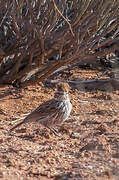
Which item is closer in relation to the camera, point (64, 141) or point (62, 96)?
point (64, 141)

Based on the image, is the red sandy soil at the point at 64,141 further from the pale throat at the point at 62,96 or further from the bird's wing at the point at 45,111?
the pale throat at the point at 62,96

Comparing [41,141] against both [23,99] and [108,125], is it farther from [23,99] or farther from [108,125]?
[23,99]

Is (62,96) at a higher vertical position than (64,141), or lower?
higher

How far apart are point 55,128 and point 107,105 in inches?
72.1

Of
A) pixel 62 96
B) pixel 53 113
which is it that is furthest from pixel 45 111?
pixel 62 96

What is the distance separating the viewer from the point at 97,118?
7.14 metres

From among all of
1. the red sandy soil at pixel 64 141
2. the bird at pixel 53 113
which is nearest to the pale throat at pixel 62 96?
the bird at pixel 53 113

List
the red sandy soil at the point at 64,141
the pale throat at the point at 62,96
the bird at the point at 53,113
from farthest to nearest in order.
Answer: the pale throat at the point at 62,96 < the bird at the point at 53,113 < the red sandy soil at the point at 64,141

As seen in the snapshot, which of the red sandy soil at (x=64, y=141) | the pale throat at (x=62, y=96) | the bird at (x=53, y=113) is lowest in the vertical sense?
the red sandy soil at (x=64, y=141)

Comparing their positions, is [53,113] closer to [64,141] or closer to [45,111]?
[45,111]

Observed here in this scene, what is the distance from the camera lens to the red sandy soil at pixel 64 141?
4566 mm

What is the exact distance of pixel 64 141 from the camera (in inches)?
232

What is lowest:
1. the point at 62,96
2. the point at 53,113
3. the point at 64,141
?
the point at 64,141

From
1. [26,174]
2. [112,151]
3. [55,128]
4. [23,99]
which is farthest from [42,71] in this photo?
[26,174]
